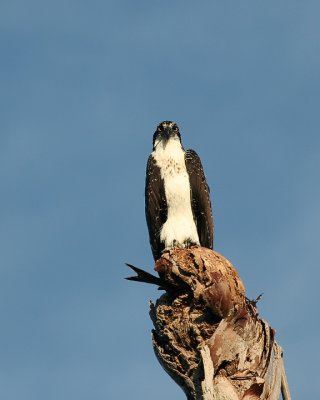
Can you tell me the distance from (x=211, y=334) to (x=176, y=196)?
530 centimetres

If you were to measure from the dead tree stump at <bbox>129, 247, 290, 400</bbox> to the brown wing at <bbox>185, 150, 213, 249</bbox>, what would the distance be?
394cm

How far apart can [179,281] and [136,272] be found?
21.7 inches

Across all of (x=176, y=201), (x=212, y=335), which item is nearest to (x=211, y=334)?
(x=212, y=335)

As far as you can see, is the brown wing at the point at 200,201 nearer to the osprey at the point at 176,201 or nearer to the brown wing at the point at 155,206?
the osprey at the point at 176,201

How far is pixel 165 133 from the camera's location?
16.3m

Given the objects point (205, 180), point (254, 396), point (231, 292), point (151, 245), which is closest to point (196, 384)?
point (254, 396)

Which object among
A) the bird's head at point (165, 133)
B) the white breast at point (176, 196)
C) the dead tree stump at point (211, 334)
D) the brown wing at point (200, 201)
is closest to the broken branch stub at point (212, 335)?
the dead tree stump at point (211, 334)

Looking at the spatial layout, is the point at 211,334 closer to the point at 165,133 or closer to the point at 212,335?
the point at 212,335

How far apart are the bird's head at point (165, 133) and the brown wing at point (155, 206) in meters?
0.67

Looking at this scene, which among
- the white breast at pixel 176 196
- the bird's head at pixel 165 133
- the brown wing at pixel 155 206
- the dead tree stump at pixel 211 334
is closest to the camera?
the dead tree stump at pixel 211 334

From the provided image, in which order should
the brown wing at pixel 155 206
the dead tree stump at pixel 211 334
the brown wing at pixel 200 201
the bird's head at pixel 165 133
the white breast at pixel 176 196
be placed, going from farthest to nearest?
the bird's head at pixel 165 133, the brown wing at pixel 200 201, the brown wing at pixel 155 206, the white breast at pixel 176 196, the dead tree stump at pixel 211 334

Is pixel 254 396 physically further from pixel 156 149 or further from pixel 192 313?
pixel 156 149

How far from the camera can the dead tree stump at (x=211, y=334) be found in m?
9.77

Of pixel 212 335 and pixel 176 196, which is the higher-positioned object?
pixel 176 196
